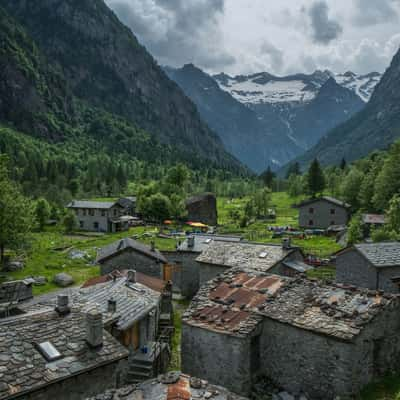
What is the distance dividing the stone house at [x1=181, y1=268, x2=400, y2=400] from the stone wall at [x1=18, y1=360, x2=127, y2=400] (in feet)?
16.5

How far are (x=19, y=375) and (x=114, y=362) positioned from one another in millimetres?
3591

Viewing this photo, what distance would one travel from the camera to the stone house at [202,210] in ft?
329

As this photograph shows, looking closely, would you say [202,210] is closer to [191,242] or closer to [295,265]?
[191,242]

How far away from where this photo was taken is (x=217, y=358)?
20.3 metres

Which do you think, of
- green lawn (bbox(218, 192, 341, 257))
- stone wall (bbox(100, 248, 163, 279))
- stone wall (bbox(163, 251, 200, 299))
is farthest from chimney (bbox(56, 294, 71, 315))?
green lawn (bbox(218, 192, 341, 257))

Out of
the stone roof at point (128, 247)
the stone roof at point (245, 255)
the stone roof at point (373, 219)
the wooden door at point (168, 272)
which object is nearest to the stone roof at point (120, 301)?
the stone roof at point (245, 255)

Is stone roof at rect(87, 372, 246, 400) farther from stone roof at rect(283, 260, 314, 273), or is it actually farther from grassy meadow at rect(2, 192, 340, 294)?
grassy meadow at rect(2, 192, 340, 294)

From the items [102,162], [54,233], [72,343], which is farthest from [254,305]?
[102,162]

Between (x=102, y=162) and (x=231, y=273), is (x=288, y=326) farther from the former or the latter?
(x=102, y=162)

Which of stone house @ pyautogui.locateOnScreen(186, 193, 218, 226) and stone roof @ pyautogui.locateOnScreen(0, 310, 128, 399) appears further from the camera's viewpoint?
stone house @ pyautogui.locateOnScreen(186, 193, 218, 226)

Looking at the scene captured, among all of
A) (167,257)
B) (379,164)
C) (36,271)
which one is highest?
(379,164)

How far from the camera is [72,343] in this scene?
53.8 feet

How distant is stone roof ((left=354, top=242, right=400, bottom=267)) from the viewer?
3209cm

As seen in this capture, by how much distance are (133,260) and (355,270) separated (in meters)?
19.4
